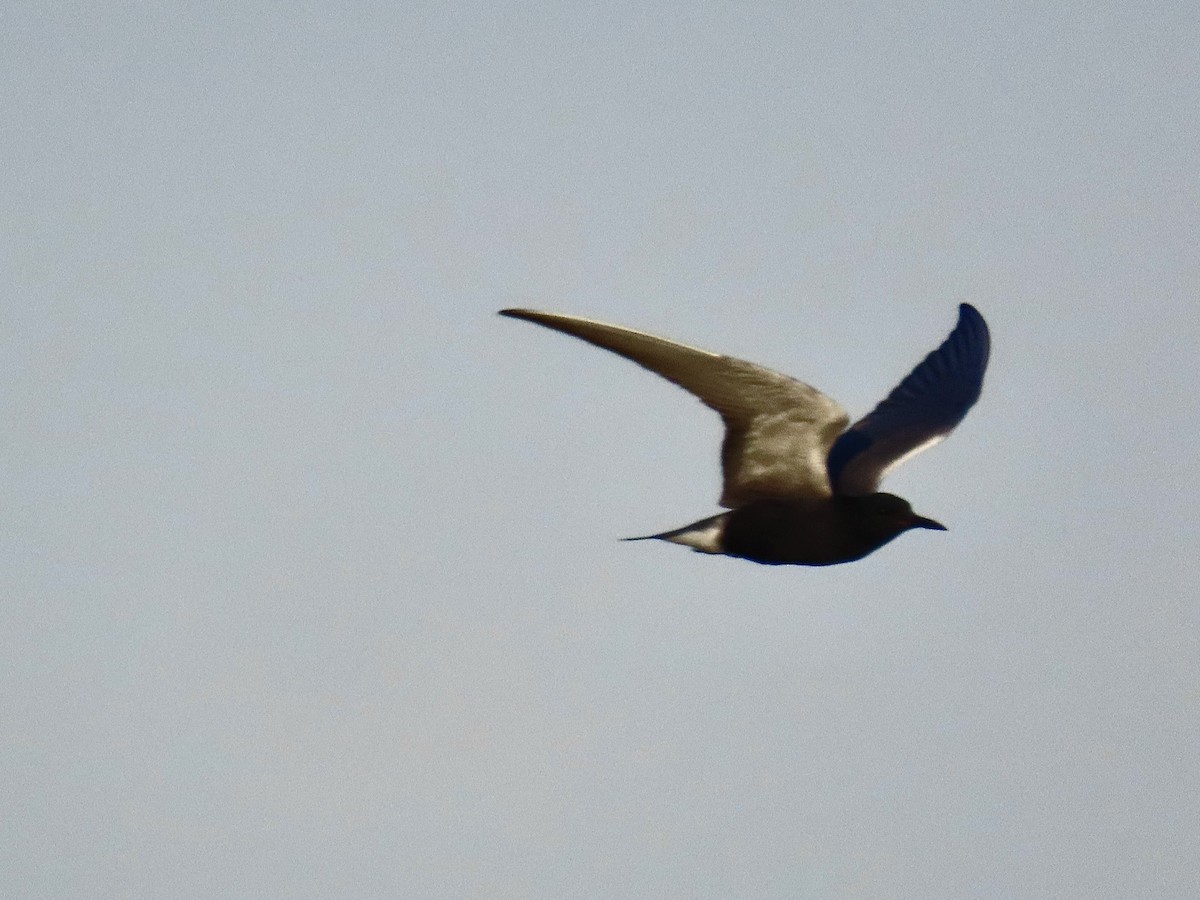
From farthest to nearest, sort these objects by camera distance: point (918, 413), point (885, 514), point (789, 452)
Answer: point (918, 413) < point (885, 514) < point (789, 452)

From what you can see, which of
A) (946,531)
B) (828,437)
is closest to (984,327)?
(946,531)

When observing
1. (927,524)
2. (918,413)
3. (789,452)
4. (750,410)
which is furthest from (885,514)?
(918,413)

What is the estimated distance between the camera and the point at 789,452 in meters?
11.8

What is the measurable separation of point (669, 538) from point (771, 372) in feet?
6.42

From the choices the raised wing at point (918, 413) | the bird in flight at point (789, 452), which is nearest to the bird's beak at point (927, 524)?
the bird in flight at point (789, 452)

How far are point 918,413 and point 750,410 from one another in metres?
3.46

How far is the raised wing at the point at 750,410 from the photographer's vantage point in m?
9.99

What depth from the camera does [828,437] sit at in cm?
1164

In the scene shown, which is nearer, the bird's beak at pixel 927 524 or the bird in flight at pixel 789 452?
the bird in flight at pixel 789 452

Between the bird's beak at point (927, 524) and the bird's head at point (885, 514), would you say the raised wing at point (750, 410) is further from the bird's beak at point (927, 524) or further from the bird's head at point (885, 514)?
the bird's beak at point (927, 524)

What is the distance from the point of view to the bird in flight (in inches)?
413

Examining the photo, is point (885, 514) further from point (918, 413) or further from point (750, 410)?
point (918, 413)

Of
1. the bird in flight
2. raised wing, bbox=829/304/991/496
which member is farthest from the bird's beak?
raised wing, bbox=829/304/991/496

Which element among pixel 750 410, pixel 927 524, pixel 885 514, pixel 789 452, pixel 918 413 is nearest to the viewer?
pixel 750 410
